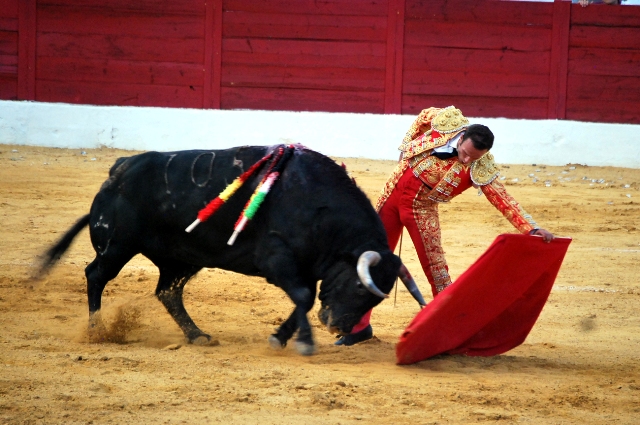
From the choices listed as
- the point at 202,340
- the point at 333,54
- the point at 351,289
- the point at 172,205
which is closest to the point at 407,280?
the point at 351,289

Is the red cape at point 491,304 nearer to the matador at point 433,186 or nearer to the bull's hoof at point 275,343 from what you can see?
the matador at point 433,186

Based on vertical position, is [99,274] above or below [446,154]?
below

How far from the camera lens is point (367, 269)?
11.8 feet

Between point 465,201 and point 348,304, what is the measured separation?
434 cm

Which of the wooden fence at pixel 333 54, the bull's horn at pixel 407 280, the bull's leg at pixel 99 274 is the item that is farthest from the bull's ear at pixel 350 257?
the wooden fence at pixel 333 54

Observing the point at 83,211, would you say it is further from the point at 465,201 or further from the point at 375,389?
the point at 375,389

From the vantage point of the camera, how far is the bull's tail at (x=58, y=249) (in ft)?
14.7

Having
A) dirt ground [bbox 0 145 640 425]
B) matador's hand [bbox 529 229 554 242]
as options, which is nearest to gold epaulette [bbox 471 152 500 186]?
matador's hand [bbox 529 229 554 242]

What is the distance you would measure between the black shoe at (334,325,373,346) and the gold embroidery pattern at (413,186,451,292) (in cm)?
37

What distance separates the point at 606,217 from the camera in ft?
24.3

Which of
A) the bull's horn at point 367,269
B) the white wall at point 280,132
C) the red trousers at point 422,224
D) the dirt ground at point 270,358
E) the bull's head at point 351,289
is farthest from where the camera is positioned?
the white wall at point 280,132

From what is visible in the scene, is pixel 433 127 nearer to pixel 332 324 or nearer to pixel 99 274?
pixel 332 324

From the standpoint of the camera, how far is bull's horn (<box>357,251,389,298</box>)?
3578 mm

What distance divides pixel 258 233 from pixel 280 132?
17.7 feet
